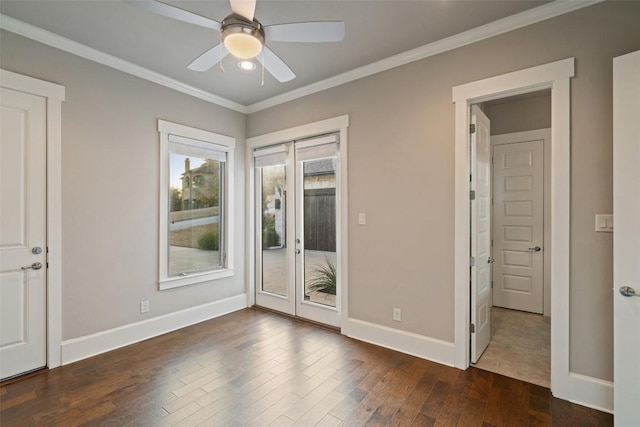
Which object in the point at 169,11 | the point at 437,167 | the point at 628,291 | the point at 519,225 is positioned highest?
the point at 169,11

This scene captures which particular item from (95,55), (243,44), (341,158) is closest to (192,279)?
(341,158)

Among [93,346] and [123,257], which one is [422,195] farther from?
[93,346]

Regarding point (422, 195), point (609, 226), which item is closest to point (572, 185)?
point (609, 226)

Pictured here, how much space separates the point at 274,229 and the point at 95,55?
265cm

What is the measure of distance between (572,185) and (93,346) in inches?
169

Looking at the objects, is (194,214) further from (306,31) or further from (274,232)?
(306,31)

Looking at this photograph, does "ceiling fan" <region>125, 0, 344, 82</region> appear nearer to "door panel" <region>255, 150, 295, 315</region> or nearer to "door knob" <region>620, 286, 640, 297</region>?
"door panel" <region>255, 150, 295, 315</region>

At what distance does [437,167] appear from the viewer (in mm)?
2730

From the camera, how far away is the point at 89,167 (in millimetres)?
2838

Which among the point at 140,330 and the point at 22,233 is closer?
the point at 22,233

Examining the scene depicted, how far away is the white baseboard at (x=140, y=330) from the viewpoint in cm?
273

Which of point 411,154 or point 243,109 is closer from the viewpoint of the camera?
point 411,154

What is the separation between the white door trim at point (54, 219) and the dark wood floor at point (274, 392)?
0.28 meters

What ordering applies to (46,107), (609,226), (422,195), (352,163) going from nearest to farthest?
(609,226) < (46,107) < (422,195) < (352,163)
